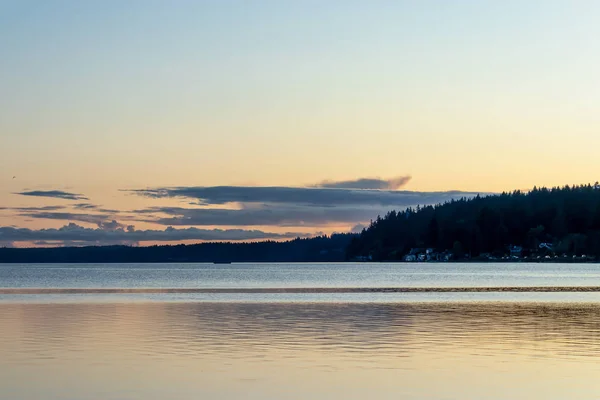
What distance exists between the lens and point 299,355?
1297 inches

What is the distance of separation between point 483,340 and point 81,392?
18820 mm

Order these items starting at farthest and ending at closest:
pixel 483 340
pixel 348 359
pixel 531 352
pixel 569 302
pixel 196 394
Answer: pixel 569 302 < pixel 483 340 < pixel 531 352 < pixel 348 359 < pixel 196 394

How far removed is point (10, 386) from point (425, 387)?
11.3m

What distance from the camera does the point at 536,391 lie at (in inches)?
993

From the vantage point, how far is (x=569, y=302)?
69875 millimetres

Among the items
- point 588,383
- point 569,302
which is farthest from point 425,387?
point 569,302

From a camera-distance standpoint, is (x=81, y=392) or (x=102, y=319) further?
(x=102, y=319)

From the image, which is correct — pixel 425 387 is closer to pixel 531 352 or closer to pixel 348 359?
pixel 348 359

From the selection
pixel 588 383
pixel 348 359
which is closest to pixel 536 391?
pixel 588 383

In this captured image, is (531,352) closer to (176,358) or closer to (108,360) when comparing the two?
(176,358)

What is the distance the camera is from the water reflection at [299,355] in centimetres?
2570

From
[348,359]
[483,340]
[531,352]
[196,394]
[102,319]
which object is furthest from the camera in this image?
[102,319]

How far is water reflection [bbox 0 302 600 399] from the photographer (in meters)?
25.7

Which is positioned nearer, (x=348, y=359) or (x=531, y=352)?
(x=348, y=359)
